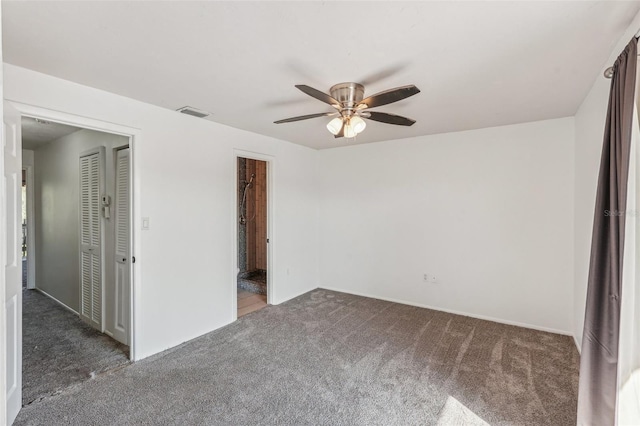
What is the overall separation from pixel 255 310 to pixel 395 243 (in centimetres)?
214

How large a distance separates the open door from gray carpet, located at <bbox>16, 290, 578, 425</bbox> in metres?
0.25

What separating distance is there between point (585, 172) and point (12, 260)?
446 cm

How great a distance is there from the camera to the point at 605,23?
154 cm

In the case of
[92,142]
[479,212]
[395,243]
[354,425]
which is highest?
[92,142]

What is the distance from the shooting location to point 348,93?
2262mm

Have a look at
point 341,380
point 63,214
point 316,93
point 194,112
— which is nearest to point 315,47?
point 316,93

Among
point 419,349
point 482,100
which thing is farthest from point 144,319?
point 482,100

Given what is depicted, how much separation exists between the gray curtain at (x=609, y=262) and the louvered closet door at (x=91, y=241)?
420 centimetres

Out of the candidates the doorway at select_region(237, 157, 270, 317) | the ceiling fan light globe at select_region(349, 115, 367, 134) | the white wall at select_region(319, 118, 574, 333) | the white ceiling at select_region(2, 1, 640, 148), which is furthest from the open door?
the white wall at select_region(319, 118, 574, 333)

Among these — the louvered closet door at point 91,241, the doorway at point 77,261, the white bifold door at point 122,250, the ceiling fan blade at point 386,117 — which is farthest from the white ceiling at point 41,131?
the ceiling fan blade at point 386,117

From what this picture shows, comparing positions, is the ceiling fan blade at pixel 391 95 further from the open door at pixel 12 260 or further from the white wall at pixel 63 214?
the white wall at pixel 63 214

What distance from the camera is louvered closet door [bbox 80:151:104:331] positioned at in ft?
11.0

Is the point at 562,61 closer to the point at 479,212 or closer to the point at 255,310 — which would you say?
the point at 479,212

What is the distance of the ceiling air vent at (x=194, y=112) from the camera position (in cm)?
288
